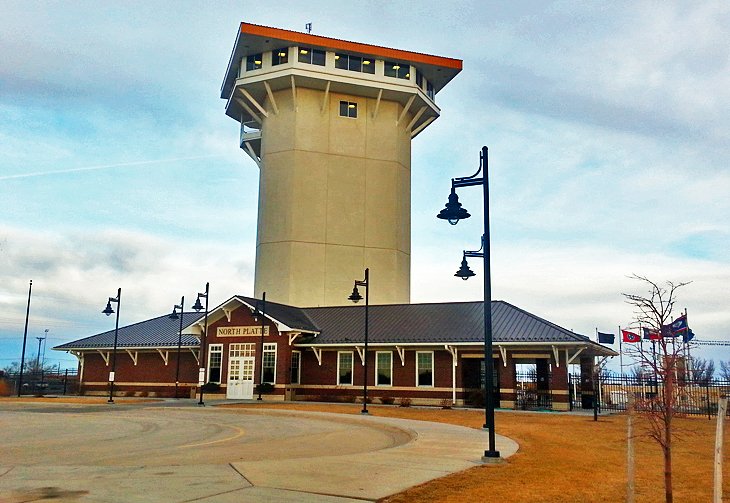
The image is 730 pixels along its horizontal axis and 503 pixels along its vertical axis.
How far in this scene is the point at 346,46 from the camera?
56531 millimetres

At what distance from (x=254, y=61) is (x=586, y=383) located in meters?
37.3

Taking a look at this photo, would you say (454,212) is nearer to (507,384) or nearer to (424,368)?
(507,384)

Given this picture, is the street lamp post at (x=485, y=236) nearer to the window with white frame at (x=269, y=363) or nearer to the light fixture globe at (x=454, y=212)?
the light fixture globe at (x=454, y=212)

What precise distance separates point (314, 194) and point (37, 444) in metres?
39.8

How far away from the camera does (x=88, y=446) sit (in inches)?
647

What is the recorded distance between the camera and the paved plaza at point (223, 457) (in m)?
9.66

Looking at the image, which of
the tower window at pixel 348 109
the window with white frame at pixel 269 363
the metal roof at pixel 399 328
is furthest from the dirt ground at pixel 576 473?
the tower window at pixel 348 109

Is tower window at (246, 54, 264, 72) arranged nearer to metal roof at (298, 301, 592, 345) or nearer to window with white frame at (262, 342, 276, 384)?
metal roof at (298, 301, 592, 345)

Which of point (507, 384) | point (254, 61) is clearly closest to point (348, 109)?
point (254, 61)

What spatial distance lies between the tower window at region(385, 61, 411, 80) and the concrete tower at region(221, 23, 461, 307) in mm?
86

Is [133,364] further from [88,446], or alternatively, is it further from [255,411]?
[88,446]

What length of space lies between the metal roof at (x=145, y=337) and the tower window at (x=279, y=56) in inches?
864

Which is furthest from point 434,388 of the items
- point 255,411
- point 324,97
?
point 324,97

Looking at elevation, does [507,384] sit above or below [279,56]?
below
